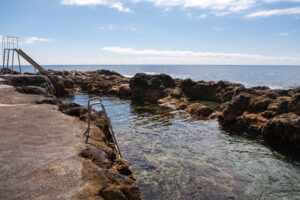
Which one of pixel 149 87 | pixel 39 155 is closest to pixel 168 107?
pixel 149 87

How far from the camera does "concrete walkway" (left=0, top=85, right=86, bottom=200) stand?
418 cm

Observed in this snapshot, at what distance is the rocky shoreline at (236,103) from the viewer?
1284 centimetres

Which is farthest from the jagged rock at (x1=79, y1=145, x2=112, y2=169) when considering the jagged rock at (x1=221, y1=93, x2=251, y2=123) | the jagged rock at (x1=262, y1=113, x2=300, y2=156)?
the jagged rock at (x1=221, y1=93, x2=251, y2=123)

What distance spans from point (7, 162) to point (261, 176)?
9.11 m

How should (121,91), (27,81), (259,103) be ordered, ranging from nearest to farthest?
(259,103)
(27,81)
(121,91)

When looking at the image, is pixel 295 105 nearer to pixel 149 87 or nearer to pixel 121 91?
pixel 149 87

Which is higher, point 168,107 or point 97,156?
point 97,156

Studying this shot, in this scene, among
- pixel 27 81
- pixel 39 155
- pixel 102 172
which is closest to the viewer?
pixel 102 172

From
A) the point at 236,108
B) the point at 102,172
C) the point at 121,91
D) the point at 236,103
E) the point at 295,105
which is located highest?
the point at 295,105

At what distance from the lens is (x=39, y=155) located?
18.1 feet

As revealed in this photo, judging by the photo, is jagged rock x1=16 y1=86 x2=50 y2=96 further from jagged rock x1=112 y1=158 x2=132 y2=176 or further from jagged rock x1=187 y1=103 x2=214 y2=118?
jagged rock x1=187 y1=103 x2=214 y2=118

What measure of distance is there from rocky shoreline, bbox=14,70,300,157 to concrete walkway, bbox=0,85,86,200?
1090 cm

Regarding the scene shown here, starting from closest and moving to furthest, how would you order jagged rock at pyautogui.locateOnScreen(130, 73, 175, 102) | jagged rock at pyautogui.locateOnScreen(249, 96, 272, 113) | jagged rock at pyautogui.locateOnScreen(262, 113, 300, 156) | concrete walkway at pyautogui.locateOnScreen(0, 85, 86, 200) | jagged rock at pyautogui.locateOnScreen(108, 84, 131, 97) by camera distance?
concrete walkway at pyautogui.locateOnScreen(0, 85, 86, 200), jagged rock at pyautogui.locateOnScreen(262, 113, 300, 156), jagged rock at pyautogui.locateOnScreen(249, 96, 272, 113), jagged rock at pyautogui.locateOnScreen(130, 73, 175, 102), jagged rock at pyautogui.locateOnScreen(108, 84, 131, 97)

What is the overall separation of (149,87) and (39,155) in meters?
25.4
